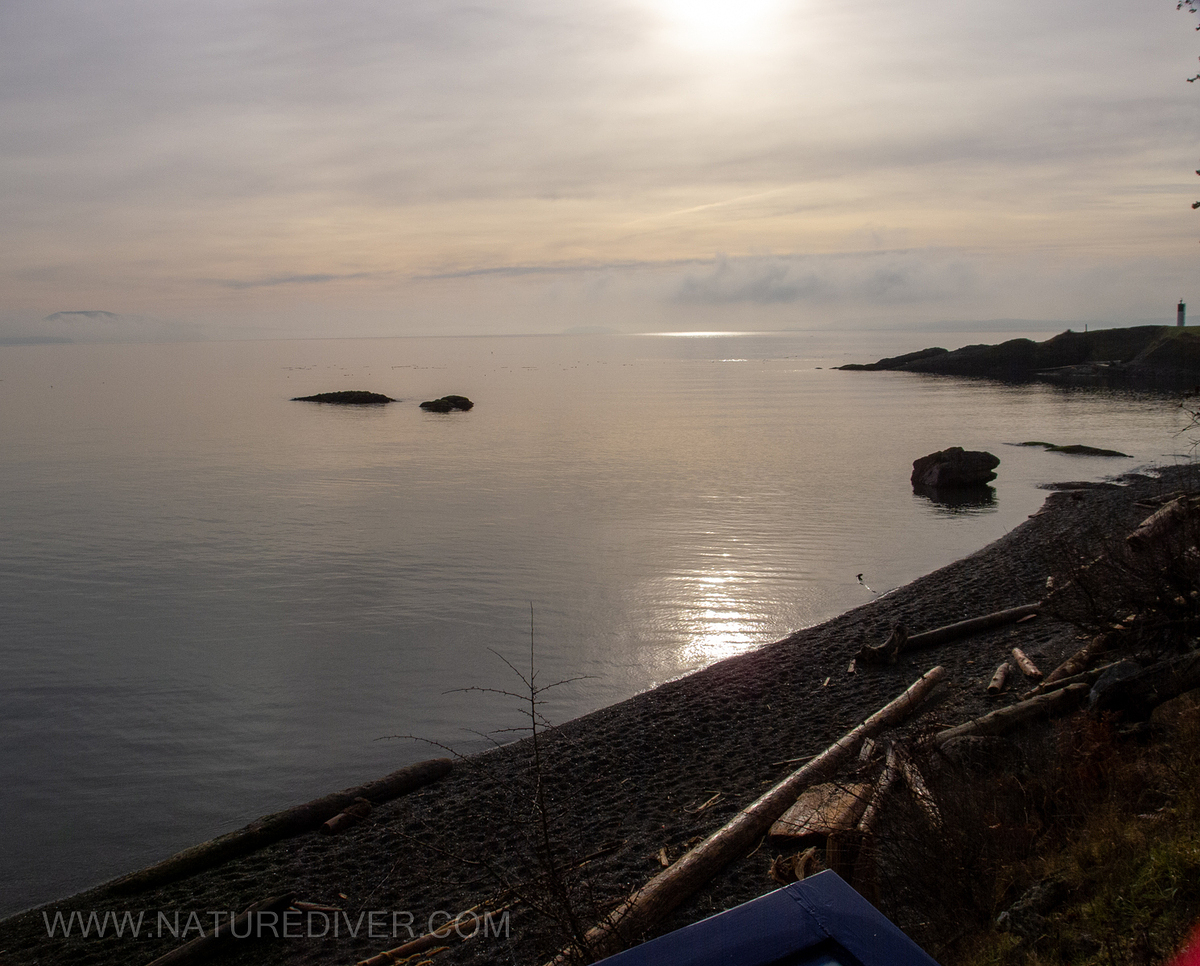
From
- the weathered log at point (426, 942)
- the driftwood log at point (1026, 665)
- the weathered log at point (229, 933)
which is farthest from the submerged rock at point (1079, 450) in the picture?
the weathered log at point (229, 933)

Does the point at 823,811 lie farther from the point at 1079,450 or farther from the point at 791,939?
the point at 1079,450

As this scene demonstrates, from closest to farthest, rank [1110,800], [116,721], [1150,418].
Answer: [1110,800], [116,721], [1150,418]

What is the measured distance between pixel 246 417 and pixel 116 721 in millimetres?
58540

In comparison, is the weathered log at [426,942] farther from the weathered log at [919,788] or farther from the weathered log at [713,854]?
the weathered log at [919,788]

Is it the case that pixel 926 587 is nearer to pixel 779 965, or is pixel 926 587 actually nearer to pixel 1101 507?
pixel 1101 507

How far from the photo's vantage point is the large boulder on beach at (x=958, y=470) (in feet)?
110

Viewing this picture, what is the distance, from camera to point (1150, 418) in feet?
182

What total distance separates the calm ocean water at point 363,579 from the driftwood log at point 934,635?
3431mm

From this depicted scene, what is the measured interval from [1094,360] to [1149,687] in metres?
116

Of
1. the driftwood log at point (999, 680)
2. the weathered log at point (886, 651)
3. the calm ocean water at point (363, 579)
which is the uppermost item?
the driftwood log at point (999, 680)

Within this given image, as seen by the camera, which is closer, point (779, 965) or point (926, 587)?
point (779, 965)

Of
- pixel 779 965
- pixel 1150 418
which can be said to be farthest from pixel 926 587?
pixel 1150 418

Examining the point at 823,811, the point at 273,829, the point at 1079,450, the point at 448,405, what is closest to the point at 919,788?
the point at 823,811

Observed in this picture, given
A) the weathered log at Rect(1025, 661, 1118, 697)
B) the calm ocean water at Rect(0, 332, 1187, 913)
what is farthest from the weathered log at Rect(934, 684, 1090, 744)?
the calm ocean water at Rect(0, 332, 1187, 913)
